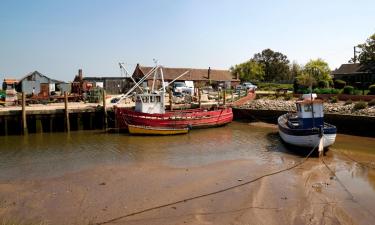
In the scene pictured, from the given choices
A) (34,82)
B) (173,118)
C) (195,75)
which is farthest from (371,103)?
(34,82)

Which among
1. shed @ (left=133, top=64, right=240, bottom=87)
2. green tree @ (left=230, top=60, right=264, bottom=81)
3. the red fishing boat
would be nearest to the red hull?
the red fishing boat

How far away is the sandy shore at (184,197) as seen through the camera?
10.6 metres

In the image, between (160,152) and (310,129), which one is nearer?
(310,129)

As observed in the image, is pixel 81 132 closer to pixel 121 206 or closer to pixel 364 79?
pixel 121 206

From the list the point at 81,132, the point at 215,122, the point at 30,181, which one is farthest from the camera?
the point at 215,122

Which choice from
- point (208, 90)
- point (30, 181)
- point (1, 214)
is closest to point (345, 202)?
point (1, 214)

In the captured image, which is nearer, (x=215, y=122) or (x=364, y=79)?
(x=215, y=122)

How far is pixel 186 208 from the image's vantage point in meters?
11.3

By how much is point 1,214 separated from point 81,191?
274cm

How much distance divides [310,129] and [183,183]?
7838mm

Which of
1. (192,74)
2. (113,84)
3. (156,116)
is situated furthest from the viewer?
(192,74)

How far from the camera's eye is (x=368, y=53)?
4809 cm

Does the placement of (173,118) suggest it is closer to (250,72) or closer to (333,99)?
(333,99)

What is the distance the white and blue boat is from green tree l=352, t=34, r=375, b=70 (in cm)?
3150
